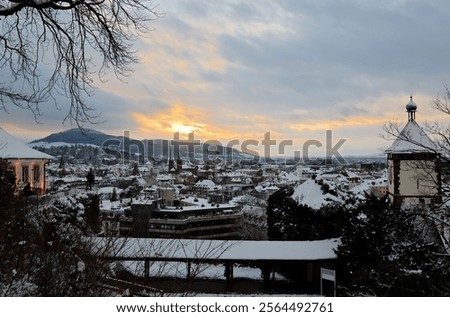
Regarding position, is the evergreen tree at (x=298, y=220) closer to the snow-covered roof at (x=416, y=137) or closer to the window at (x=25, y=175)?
the snow-covered roof at (x=416, y=137)

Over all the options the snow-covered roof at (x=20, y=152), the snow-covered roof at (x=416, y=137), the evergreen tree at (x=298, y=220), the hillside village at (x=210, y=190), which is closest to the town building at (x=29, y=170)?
the snow-covered roof at (x=20, y=152)

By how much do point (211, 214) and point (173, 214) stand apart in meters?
1.71

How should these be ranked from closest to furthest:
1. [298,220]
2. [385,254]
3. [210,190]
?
1. [385,254]
2. [298,220]
3. [210,190]

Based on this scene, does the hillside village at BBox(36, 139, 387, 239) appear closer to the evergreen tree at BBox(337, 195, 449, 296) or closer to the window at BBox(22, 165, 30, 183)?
the window at BBox(22, 165, 30, 183)

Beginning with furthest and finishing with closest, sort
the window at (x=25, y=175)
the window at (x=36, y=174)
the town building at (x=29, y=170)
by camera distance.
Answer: the window at (x=36, y=174) < the window at (x=25, y=175) < the town building at (x=29, y=170)

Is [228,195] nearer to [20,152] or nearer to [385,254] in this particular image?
[385,254]

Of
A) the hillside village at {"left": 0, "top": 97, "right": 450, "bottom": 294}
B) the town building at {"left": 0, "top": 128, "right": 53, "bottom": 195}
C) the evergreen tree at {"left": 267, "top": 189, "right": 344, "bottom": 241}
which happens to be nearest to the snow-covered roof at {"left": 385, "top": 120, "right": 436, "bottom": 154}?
the hillside village at {"left": 0, "top": 97, "right": 450, "bottom": 294}

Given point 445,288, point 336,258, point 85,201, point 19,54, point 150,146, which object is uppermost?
point 19,54

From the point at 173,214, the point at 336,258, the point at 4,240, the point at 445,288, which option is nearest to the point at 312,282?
the point at 336,258

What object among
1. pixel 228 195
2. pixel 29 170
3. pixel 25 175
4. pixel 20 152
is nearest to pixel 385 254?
pixel 20 152

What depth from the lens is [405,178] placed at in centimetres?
1180

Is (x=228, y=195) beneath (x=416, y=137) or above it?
beneath

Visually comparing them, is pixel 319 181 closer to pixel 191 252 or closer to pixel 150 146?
pixel 191 252
